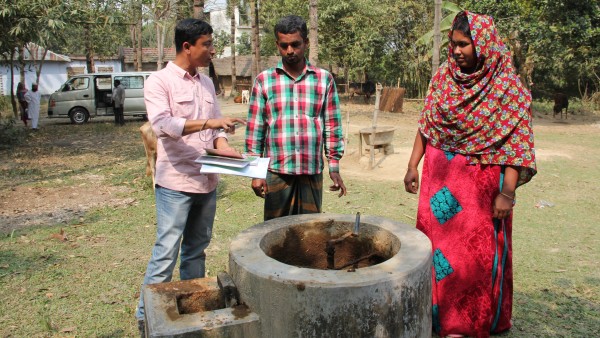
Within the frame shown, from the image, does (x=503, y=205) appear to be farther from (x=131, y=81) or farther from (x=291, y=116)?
(x=131, y=81)

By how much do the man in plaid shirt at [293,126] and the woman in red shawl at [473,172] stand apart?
60 cm

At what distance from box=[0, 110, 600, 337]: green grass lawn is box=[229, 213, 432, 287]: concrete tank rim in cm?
134

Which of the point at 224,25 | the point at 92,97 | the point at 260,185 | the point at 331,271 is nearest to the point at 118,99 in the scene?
the point at 92,97

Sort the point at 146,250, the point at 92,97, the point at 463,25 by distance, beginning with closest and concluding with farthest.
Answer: the point at 463,25
the point at 146,250
the point at 92,97

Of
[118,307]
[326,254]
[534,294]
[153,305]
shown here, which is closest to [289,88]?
[326,254]

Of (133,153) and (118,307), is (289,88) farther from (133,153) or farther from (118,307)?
(133,153)

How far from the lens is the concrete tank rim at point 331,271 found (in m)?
2.04

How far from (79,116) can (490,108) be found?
56.7 feet

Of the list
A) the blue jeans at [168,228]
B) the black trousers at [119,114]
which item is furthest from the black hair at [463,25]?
the black trousers at [119,114]

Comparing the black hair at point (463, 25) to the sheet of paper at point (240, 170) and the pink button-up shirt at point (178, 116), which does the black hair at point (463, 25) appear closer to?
the sheet of paper at point (240, 170)

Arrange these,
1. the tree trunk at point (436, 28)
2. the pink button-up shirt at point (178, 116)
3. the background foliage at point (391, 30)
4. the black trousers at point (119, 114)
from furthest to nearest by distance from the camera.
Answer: the black trousers at point (119, 114) < the tree trunk at point (436, 28) < the background foliage at point (391, 30) < the pink button-up shirt at point (178, 116)

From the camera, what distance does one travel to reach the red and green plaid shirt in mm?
3199

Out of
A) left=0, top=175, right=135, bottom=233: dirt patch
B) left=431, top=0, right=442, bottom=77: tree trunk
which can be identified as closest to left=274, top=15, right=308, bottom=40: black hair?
left=0, top=175, right=135, bottom=233: dirt patch

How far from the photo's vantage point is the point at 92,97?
697 inches
